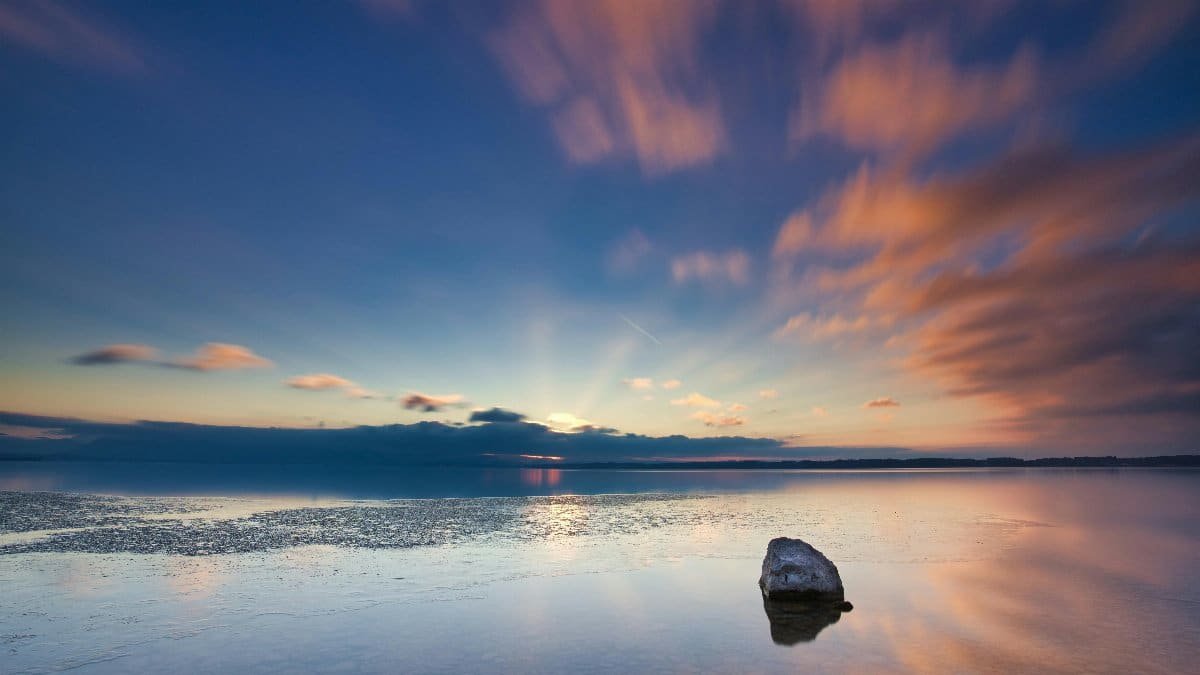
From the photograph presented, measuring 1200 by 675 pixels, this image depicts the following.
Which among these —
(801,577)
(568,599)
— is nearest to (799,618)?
(801,577)

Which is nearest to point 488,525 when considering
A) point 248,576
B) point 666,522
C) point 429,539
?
point 429,539

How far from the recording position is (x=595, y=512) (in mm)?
57188

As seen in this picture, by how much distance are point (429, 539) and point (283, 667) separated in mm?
21612

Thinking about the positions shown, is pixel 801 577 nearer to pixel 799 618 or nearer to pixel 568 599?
pixel 799 618

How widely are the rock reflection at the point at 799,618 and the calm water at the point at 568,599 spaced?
5.3 inches

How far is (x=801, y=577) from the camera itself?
22062 mm

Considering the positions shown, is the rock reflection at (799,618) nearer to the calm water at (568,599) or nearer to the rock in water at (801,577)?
the calm water at (568,599)

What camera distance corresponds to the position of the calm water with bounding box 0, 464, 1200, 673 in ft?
53.1

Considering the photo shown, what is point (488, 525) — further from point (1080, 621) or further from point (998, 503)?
point (998, 503)

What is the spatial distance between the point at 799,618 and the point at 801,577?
2208mm

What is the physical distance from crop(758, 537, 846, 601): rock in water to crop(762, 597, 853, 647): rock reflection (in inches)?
10.8

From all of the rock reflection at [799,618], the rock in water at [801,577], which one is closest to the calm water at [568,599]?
the rock reflection at [799,618]

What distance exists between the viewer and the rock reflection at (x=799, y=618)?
1809 cm

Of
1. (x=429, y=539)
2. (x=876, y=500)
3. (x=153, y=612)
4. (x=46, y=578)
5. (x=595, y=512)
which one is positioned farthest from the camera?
(x=876, y=500)
